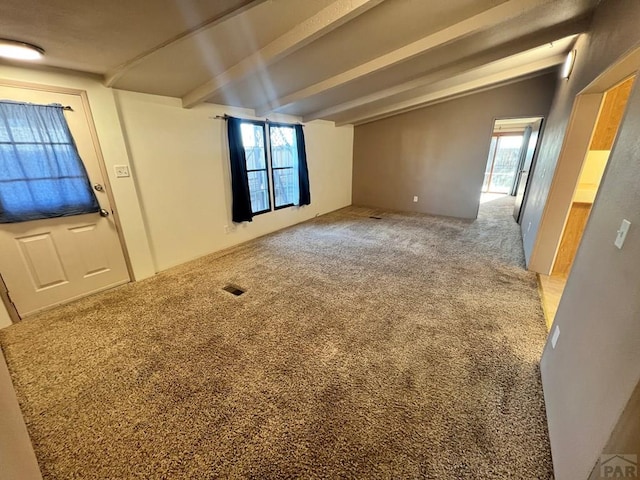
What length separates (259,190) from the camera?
4.31 m

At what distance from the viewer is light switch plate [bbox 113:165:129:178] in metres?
2.59

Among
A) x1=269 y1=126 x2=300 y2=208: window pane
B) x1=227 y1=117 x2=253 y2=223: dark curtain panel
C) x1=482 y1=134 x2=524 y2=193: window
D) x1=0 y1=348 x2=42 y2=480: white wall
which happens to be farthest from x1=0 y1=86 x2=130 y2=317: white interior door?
x1=482 y1=134 x2=524 y2=193: window

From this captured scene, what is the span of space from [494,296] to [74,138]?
417 centimetres

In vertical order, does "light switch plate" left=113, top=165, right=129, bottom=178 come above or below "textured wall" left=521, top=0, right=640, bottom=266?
below

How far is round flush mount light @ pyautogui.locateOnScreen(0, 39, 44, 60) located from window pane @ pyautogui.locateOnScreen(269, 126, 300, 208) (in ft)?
9.13

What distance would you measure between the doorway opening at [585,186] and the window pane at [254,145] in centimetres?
392

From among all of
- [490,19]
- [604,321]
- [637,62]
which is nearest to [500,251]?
[637,62]

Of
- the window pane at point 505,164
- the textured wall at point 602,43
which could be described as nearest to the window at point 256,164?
the textured wall at point 602,43

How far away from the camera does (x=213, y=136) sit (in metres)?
3.43

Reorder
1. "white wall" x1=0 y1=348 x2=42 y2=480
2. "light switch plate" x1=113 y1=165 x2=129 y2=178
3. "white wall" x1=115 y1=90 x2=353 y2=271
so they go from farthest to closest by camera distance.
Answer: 1. "white wall" x1=115 y1=90 x2=353 y2=271
2. "light switch plate" x1=113 y1=165 x2=129 y2=178
3. "white wall" x1=0 y1=348 x2=42 y2=480

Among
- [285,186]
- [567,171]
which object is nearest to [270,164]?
[285,186]

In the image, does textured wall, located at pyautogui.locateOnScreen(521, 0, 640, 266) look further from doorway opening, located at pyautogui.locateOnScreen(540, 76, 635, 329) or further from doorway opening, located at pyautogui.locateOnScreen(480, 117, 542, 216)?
doorway opening, located at pyautogui.locateOnScreen(480, 117, 542, 216)

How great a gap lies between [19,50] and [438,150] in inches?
224

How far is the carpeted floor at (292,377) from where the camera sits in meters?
1.22
